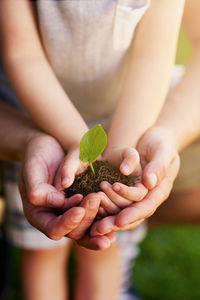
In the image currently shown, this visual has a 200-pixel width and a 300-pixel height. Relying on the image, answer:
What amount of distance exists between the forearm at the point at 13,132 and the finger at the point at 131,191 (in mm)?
282

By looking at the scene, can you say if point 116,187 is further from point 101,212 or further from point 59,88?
point 59,88

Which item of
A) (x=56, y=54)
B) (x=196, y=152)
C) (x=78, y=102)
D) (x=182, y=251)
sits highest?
(x=56, y=54)

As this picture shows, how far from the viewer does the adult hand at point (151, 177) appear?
676mm

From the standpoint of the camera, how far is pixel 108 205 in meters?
0.70

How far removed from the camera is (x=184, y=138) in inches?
38.1

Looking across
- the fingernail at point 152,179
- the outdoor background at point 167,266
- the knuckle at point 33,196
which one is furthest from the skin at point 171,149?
the outdoor background at point 167,266

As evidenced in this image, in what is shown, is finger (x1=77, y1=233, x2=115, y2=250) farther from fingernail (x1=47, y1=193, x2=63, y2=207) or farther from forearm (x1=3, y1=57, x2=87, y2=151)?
forearm (x1=3, y1=57, x2=87, y2=151)

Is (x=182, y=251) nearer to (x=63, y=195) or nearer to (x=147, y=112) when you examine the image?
(x=147, y=112)

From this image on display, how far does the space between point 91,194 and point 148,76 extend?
32 cm

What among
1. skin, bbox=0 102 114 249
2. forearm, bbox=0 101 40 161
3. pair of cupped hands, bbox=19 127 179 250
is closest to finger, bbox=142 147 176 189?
pair of cupped hands, bbox=19 127 179 250

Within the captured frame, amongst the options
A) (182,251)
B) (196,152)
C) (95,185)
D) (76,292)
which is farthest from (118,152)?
(182,251)

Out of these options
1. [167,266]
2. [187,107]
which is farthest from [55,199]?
[167,266]

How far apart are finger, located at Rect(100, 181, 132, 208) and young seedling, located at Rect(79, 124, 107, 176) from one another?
5 cm

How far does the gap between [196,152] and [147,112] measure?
1.19ft
